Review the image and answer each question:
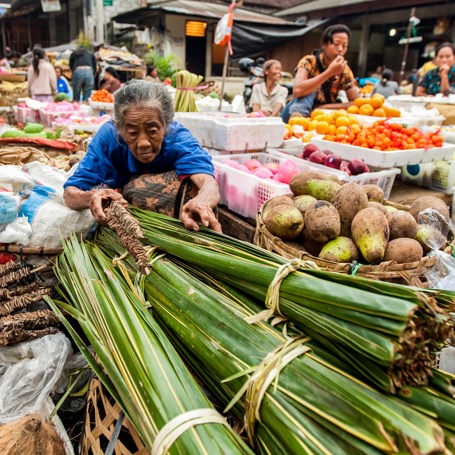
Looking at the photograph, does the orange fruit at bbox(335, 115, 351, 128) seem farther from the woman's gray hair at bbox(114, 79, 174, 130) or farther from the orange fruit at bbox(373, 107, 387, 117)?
the woman's gray hair at bbox(114, 79, 174, 130)

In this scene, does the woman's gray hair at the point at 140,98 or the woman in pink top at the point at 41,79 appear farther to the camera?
the woman in pink top at the point at 41,79

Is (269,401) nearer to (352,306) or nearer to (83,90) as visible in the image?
(352,306)

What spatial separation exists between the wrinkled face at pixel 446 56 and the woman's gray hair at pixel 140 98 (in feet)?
18.0

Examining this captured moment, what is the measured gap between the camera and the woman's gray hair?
81.0 inches

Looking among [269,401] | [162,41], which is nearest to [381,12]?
[162,41]

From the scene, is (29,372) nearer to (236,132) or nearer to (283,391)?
(283,391)

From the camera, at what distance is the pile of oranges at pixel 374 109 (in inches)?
170

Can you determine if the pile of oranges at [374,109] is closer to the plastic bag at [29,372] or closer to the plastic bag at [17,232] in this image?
the plastic bag at [17,232]

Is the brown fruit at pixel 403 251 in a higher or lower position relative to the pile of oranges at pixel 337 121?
lower

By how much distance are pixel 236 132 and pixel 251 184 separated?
671mm

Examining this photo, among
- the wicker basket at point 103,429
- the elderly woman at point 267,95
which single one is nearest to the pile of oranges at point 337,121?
the elderly woman at point 267,95

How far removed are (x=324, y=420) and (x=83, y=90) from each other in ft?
35.6

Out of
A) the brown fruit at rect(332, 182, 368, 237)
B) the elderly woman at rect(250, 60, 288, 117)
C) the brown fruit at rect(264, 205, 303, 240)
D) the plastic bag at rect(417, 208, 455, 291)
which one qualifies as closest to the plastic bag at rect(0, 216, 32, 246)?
the brown fruit at rect(264, 205, 303, 240)

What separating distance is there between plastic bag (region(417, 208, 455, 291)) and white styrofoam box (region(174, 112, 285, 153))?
151cm
